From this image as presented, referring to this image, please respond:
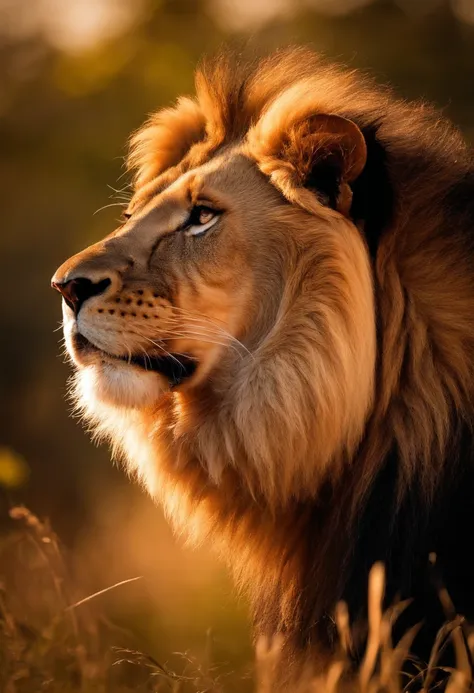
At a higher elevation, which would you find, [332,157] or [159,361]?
[332,157]

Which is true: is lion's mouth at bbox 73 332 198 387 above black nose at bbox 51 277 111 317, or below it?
below

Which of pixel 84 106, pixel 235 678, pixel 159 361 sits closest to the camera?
pixel 235 678

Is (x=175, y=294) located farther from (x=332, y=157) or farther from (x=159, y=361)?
(x=332, y=157)

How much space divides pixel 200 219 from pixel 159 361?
19.6 inches

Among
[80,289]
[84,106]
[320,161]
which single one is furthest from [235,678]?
[84,106]

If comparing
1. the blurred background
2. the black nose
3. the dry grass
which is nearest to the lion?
the black nose

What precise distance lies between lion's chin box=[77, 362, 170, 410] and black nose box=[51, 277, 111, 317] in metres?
0.20

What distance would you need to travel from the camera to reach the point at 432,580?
3.31 metres

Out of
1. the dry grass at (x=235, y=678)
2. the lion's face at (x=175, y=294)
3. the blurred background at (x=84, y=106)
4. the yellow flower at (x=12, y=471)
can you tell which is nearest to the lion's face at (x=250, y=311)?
the lion's face at (x=175, y=294)

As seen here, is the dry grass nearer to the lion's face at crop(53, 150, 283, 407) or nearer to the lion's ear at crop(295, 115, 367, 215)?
the lion's face at crop(53, 150, 283, 407)

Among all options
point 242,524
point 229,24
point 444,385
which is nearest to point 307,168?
point 444,385

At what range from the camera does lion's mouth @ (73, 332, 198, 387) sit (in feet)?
12.2

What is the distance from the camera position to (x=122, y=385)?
3.73m

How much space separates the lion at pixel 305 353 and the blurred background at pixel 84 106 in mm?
6261
